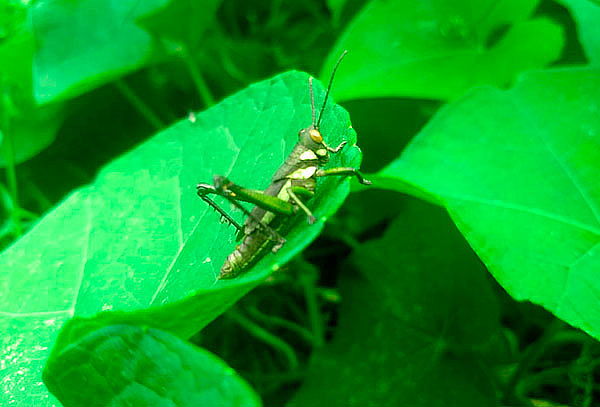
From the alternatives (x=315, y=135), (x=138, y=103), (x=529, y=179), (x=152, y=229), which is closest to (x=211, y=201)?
(x=152, y=229)

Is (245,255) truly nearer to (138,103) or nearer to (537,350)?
(537,350)

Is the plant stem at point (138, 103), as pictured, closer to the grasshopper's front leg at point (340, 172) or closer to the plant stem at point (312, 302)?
the plant stem at point (312, 302)

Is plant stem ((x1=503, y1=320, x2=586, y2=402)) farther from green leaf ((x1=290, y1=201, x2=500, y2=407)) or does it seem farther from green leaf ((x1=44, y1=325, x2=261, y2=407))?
green leaf ((x1=44, y1=325, x2=261, y2=407))

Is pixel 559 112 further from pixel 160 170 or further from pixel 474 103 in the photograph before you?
pixel 160 170

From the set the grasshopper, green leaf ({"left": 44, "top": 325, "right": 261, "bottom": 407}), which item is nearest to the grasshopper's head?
the grasshopper

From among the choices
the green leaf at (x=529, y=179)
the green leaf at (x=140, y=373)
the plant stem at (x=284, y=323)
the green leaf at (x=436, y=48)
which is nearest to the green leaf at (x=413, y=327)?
the plant stem at (x=284, y=323)

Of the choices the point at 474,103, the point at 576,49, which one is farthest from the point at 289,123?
the point at 576,49
